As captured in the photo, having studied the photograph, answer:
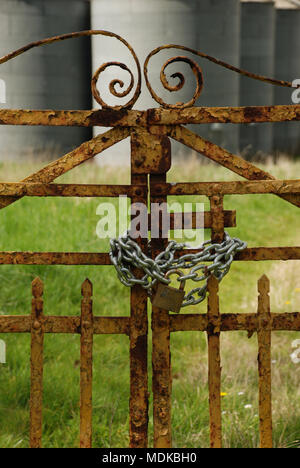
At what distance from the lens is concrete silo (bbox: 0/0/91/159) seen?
30.2ft

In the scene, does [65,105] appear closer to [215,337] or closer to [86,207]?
[86,207]

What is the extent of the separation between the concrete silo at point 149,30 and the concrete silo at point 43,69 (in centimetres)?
59

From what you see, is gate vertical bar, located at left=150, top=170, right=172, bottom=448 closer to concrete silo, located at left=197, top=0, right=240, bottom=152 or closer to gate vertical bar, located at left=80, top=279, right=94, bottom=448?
gate vertical bar, located at left=80, top=279, right=94, bottom=448

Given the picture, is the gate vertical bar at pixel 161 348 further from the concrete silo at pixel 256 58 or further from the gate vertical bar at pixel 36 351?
the concrete silo at pixel 256 58

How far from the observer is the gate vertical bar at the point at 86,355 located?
2082mm

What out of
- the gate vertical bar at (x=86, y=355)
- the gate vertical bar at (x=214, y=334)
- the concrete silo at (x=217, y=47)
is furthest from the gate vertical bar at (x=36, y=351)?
the concrete silo at (x=217, y=47)

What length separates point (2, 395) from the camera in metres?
3.03

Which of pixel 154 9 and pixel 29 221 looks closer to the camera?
pixel 29 221

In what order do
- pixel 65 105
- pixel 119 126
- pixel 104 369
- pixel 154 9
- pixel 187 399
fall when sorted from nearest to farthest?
pixel 119 126
pixel 187 399
pixel 104 369
pixel 154 9
pixel 65 105

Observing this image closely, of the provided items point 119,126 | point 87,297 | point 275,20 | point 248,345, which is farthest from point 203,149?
point 275,20

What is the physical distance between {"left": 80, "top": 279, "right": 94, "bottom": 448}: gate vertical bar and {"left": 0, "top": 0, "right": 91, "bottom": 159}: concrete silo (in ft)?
25.6

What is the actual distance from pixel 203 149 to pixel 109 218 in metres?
4.08

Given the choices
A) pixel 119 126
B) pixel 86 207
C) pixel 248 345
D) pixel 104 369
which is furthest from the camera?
pixel 86 207

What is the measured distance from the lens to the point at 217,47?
9195 millimetres
